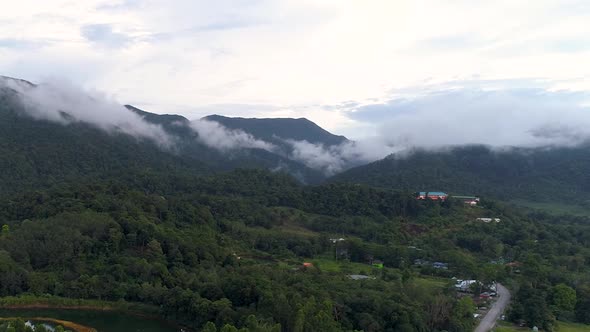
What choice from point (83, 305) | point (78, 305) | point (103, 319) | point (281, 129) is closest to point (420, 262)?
point (103, 319)

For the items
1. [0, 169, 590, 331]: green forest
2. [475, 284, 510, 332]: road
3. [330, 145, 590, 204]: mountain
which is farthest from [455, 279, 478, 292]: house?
[330, 145, 590, 204]: mountain

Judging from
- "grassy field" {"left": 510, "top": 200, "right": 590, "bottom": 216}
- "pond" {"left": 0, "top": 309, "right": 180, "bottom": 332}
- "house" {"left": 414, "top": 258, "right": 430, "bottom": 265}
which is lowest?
"pond" {"left": 0, "top": 309, "right": 180, "bottom": 332}

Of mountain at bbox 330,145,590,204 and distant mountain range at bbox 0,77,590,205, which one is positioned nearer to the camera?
distant mountain range at bbox 0,77,590,205

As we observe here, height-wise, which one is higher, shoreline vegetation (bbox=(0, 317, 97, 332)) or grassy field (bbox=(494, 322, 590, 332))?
grassy field (bbox=(494, 322, 590, 332))

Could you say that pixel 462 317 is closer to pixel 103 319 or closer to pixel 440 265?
pixel 440 265

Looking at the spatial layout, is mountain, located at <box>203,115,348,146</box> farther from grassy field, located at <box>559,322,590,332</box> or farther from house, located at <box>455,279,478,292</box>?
grassy field, located at <box>559,322,590,332</box>

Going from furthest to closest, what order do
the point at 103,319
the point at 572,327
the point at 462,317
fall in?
the point at 103,319 < the point at 572,327 < the point at 462,317
